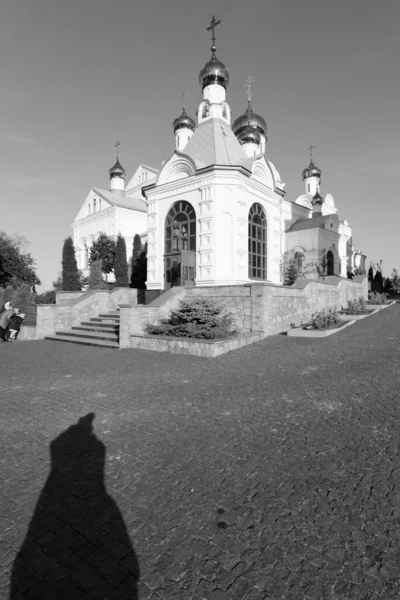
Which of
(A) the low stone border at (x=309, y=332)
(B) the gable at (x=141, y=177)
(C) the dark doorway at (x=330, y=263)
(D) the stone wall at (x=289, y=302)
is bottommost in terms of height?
(A) the low stone border at (x=309, y=332)

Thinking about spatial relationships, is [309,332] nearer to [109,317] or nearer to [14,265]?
[109,317]

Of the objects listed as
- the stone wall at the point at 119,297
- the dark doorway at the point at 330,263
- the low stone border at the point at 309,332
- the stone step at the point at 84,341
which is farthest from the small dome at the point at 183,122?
the low stone border at the point at 309,332

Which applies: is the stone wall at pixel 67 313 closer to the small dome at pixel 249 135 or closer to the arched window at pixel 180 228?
the arched window at pixel 180 228

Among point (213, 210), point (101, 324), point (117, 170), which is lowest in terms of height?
point (101, 324)

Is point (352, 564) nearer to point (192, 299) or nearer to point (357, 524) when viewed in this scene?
point (357, 524)

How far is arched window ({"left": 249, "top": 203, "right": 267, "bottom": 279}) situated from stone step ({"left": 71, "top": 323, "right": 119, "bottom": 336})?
29.4 feet

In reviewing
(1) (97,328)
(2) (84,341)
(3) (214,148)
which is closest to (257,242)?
(3) (214,148)

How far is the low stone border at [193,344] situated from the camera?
Answer: 9.06 meters

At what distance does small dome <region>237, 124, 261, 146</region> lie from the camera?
30.7 metres

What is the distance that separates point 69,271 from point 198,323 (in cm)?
2285

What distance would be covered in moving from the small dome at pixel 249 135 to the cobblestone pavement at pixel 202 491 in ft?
97.1

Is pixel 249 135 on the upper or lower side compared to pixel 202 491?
upper

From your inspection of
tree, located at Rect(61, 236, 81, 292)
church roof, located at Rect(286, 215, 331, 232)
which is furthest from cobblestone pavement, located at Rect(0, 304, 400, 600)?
church roof, located at Rect(286, 215, 331, 232)

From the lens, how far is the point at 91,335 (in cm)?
1257
